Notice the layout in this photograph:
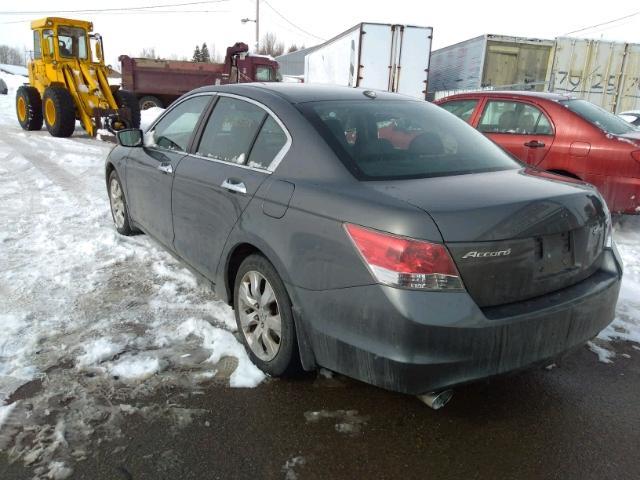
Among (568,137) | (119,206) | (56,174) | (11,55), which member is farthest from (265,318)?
(11,55)

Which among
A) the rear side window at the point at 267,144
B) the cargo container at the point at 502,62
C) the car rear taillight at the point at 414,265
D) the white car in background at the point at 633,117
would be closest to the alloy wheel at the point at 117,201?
the rear side window at the point at 267,144

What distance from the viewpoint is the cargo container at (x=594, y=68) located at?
1611 cm

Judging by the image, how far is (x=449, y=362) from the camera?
212cm

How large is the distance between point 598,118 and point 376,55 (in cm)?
1063

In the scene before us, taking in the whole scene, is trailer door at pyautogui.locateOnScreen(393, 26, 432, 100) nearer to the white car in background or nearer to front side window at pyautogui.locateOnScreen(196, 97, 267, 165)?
the white car in background

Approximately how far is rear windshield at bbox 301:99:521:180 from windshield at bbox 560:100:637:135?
3119mm

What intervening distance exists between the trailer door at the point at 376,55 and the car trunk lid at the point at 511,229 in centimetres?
1386

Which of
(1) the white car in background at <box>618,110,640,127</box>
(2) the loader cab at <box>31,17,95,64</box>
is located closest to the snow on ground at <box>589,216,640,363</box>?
(1) the white car in background at <box>618,110,640,127</box>

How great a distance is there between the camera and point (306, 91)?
3240mm

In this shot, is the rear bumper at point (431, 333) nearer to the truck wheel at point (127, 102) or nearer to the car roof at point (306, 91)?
the car roof at point (306, 91)

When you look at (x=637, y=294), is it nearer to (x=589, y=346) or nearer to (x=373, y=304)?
(x=589, y=346)

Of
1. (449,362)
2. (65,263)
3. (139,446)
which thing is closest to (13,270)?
(65,263)

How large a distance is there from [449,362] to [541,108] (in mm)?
4827

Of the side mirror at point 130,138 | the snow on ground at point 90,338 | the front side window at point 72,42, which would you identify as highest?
the front side window at point 72,42
